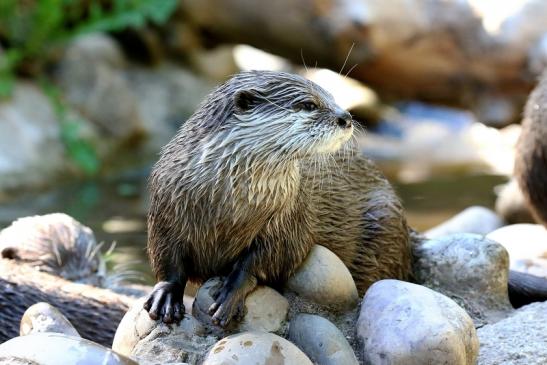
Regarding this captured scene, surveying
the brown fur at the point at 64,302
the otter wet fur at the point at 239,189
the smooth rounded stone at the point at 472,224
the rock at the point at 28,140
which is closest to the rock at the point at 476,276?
the otter wet fur at the point at 239,189

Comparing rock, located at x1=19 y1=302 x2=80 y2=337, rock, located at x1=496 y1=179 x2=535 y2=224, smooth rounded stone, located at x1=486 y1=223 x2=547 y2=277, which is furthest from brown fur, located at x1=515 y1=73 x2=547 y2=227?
rock, located at x1=19 y1=302 x2=80 y2=337

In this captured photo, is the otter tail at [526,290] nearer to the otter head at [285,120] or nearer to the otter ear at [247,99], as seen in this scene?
the otter head at [285,120]

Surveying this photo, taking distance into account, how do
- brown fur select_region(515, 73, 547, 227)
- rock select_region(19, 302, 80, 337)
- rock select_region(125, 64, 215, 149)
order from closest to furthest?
rock select_region(19, 302, 80, 337) < brown fur select_region(515, 73, 547, 227) < rock select_region(125, 64, 215, 149)

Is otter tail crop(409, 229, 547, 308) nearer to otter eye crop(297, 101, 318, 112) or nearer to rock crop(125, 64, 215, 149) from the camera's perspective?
otter eye crop(297, 101, 318, 112)

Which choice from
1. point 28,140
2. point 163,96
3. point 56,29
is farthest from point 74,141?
point 163,96

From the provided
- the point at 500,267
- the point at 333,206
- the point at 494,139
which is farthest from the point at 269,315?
the point at 494,139

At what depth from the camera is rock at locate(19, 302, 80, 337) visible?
294cm

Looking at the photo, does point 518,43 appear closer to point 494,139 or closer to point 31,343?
point 494,139

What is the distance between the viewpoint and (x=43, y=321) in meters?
2.96

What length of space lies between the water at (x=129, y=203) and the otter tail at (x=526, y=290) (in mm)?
2363

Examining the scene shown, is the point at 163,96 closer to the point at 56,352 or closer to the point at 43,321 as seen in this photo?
the point at 43,321

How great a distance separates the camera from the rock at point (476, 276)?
3.36m

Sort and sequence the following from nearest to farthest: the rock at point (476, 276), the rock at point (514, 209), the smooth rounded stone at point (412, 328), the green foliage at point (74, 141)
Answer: the smooth rounded stone at point (412, 328)
the rock at point (476, 276)
the rock at point (514, 209)
the green foliage at point (74, 141)

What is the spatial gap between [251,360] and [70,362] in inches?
16.5
